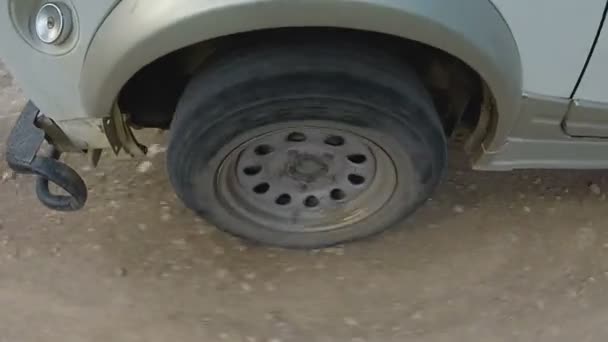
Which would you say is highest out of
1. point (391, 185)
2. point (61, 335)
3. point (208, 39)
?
point (208, 39)

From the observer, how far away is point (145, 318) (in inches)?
94.7

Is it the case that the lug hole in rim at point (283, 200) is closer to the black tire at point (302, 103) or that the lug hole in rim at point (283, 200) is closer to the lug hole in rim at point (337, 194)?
the lug hole in rim at point (337, 194)

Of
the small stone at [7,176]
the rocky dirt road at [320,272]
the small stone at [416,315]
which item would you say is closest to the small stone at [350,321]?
the rocky dirt road at [320,272]

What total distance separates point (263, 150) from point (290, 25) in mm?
507

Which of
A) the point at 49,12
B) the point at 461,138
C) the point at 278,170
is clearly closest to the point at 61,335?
the point at 278,170

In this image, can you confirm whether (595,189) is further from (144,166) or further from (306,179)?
(144,166)

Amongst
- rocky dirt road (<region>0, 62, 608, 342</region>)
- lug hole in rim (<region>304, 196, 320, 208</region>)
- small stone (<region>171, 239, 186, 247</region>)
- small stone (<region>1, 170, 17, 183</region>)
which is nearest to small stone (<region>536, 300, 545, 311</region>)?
rocky dirt road (<region>0, 62, 608, 342</region>)

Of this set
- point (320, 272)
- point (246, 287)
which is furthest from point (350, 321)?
point (246, 287)

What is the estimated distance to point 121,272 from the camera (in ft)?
8.21

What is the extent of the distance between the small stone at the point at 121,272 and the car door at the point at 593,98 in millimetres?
1260

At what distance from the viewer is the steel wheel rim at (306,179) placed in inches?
86.7

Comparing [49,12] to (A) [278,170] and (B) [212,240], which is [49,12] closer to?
(A) [278,170]

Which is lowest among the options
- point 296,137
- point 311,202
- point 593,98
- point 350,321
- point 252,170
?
point 350,321

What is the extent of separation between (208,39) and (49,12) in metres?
0.35
